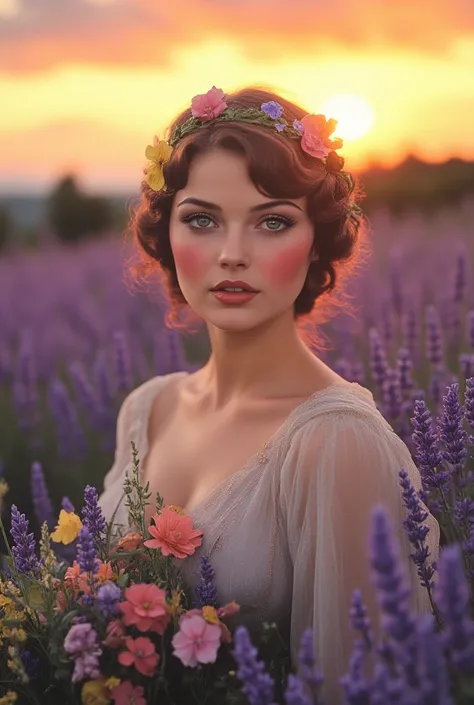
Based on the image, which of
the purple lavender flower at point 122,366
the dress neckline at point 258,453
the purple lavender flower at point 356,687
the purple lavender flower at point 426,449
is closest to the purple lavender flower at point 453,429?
the purple lavender flower at point 426,449

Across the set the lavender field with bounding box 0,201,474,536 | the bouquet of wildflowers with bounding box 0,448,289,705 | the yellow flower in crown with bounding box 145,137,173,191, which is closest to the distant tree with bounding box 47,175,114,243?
the lavender field with bounding box 0,201,474,536

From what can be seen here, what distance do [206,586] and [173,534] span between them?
0.13 meters

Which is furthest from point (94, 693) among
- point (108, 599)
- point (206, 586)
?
point (206, 586)

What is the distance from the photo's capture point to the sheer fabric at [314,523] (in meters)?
1.93

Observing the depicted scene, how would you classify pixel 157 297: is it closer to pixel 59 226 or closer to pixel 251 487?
pixel 251 487

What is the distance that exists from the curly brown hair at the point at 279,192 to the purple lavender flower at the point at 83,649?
1027 mm

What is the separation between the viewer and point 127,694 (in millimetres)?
1777

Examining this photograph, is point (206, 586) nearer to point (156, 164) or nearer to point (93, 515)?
point (93, 515)

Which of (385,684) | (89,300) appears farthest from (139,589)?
(89,300)

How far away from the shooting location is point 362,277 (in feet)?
17.2

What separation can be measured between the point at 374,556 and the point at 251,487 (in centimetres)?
99

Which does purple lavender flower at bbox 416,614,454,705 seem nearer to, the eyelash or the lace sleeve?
the lace sleeve

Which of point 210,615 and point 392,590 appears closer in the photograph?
point 392,590

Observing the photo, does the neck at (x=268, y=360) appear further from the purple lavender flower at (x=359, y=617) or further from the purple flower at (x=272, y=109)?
the purple lavender flower at (x=359, y=617)
